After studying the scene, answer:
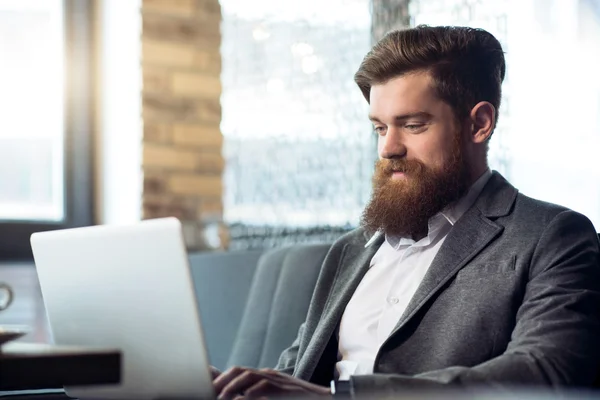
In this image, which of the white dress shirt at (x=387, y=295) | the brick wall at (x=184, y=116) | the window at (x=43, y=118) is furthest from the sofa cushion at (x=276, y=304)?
the window at (x=43, y=118)

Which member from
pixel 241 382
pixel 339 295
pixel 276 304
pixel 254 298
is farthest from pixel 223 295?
pixel 241 382

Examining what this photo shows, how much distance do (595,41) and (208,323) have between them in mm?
1453

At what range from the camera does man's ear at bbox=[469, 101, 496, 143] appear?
1.88 meters

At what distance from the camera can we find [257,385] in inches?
59.7

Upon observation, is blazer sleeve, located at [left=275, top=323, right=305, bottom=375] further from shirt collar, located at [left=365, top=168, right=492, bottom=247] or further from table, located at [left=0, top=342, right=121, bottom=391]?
table, located at [left=0, top=342, right=121, bottom=391]

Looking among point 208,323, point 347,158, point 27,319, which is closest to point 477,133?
point 208,323

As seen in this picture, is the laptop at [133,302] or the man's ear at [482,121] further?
the man's ear at [482,121]

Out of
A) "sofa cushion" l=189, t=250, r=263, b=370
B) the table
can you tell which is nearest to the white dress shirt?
the table

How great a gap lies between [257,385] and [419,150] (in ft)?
2.05

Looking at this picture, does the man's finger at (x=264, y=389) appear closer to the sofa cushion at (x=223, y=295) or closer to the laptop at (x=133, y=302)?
the laptop at (x=133, y=302)

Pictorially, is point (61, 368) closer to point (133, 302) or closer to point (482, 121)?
point (133, 302)

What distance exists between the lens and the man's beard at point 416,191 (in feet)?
6.03

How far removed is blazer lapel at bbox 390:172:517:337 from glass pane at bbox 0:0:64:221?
249 cm

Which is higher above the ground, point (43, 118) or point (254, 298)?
point (43, 118)
